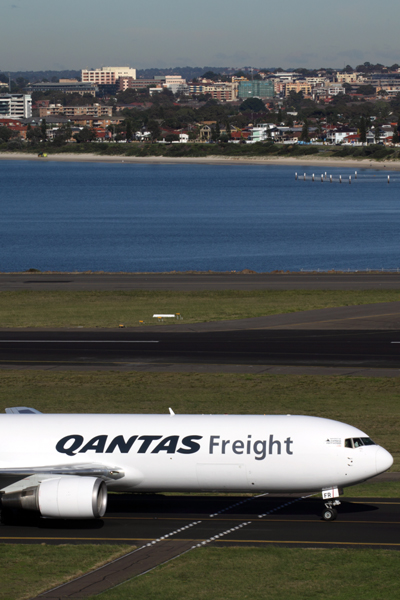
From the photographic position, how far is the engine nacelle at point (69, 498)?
29.3 metres

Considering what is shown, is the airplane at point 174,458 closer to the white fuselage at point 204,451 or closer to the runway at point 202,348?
the white fuselage at point 204,451

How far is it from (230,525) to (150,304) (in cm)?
5104

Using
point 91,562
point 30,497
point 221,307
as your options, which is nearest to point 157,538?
point 91,562

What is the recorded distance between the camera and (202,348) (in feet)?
214

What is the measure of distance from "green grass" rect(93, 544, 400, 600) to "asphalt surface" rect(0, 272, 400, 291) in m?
61.7

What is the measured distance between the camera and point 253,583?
2644 centimetres

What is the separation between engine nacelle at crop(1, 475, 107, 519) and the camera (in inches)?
1155

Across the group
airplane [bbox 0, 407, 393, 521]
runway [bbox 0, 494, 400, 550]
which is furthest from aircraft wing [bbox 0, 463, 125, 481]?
runway [bbox 0, 494, 400, 550]

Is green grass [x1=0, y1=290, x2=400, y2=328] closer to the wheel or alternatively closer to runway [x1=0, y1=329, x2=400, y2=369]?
runway [x1=0, y1=329, x2=400, y2=369]

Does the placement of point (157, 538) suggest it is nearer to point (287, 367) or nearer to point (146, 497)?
point (146, 497)

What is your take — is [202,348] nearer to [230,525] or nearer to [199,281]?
[199,281]

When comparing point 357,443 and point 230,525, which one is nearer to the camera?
point 357,443

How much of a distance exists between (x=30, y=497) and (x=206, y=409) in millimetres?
19574

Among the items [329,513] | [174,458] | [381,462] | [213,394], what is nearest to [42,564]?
[174,458]
